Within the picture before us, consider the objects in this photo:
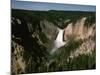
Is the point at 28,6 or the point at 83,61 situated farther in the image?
the point at 83,61

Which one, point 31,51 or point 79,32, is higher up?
point 79,32

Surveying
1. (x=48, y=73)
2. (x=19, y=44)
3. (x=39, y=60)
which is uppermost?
(x=19, y=44)
